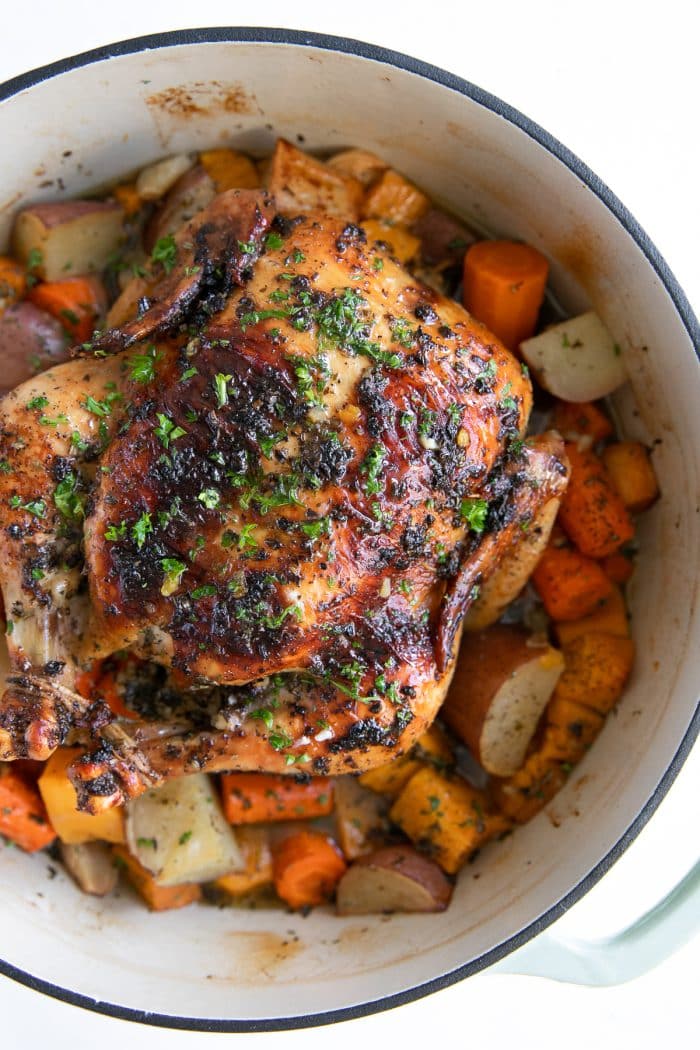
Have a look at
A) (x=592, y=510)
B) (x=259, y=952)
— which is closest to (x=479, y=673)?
(x=592, y=510)

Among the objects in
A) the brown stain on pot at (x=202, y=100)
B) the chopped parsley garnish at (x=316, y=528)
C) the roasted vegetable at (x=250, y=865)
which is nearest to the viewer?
the chopped parsley garnish at (x=316, y=528)

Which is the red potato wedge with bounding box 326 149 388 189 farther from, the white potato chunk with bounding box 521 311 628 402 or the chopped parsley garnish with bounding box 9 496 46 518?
the chopped parsley garnish with bounding box 9 496 46 518

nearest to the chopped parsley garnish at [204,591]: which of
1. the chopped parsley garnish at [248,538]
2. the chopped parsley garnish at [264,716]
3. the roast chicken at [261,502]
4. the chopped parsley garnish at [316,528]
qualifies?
the roast chicken at [261,502]

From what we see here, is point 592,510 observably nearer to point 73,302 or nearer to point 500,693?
point 500,693

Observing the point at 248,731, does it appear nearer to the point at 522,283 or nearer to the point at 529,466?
the point at 529,466

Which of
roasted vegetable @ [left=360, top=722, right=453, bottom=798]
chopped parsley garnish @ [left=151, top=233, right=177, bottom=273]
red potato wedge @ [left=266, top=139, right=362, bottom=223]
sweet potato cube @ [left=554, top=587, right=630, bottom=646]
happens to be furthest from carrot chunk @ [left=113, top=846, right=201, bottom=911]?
red potato wedge @ [left=266, top=139, right=362, bottom=223]

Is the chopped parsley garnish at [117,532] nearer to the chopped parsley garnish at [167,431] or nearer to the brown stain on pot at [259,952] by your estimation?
the chopped parsley garnish at [167,431]

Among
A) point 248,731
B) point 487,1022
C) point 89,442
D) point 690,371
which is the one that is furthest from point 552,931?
point 89,442
